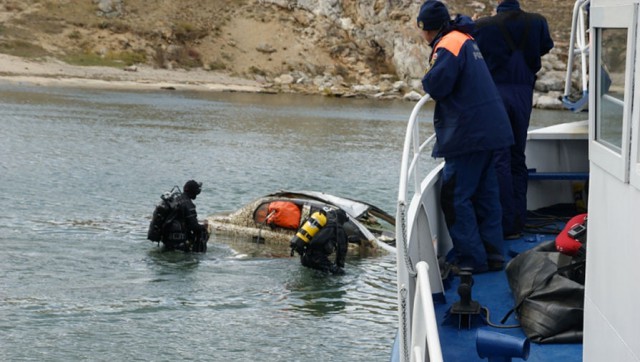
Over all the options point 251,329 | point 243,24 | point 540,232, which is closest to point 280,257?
point 251,329

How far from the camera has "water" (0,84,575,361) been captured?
13.2 m

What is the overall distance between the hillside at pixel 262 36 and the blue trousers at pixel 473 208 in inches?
2800

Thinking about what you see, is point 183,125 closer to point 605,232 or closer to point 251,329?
point 251,329

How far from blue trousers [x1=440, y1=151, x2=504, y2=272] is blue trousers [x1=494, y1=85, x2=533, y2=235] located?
1.90ft

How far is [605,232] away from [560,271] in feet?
6.20

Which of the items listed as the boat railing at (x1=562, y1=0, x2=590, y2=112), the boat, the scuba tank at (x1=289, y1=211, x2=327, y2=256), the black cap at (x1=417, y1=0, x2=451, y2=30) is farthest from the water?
the boat

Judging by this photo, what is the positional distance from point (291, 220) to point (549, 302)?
41.2ft

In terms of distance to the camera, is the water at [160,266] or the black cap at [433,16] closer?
the black cap at [433,16]

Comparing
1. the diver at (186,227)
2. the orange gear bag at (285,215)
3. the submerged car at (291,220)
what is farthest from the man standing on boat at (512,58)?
the orange gear bag at (285,215)

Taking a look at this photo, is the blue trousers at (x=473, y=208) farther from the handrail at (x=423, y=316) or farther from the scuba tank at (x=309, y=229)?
the scuba tank at (x=309, y=229)

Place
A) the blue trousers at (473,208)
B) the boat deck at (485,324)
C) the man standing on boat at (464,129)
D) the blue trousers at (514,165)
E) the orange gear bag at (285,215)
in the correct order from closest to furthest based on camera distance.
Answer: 1. the boat deck at (485,324)
2. the man standing on boat at (464,129)
3. the blue trousers at (473,208)
4. the blue trousers at (514,165)
5. the orange gear bag at (285,215)

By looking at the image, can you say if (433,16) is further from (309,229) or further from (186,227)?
(186,227)

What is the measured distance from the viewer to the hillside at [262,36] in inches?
3127

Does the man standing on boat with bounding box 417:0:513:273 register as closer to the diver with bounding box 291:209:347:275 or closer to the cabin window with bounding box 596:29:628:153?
the cabin window with bounding box 596:29:628:153
